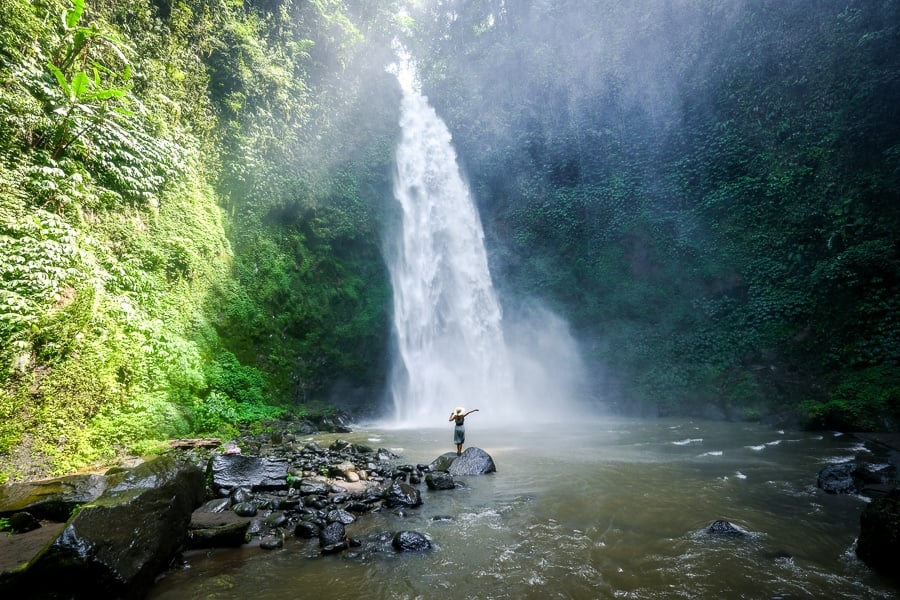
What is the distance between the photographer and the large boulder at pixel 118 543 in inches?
106

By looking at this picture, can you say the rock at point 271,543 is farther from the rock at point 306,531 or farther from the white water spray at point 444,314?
the white water spray at point 444,314

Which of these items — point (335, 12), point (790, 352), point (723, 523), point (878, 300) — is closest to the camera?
point (723, 523)

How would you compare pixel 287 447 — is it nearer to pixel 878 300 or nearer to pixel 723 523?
pixel 723 523

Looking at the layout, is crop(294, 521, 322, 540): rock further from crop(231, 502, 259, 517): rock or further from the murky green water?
crop(231, 502, 259, 517): rock

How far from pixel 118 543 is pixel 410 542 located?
2.38m

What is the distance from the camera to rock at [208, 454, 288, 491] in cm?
525

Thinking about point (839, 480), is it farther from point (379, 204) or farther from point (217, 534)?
point (379, 204)

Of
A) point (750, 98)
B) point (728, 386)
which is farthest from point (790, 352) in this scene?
point (750, 98)

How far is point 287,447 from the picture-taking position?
8031 millimetres

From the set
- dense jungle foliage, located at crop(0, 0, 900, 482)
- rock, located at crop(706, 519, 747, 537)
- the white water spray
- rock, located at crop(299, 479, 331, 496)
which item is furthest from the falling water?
rock, located at crop(706, 519, 747, 537)

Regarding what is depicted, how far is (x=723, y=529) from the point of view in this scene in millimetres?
4344

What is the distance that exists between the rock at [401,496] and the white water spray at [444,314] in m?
8.79

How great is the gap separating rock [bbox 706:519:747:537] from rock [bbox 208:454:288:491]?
16.9 feet

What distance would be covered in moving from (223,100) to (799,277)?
2005 centimetres
